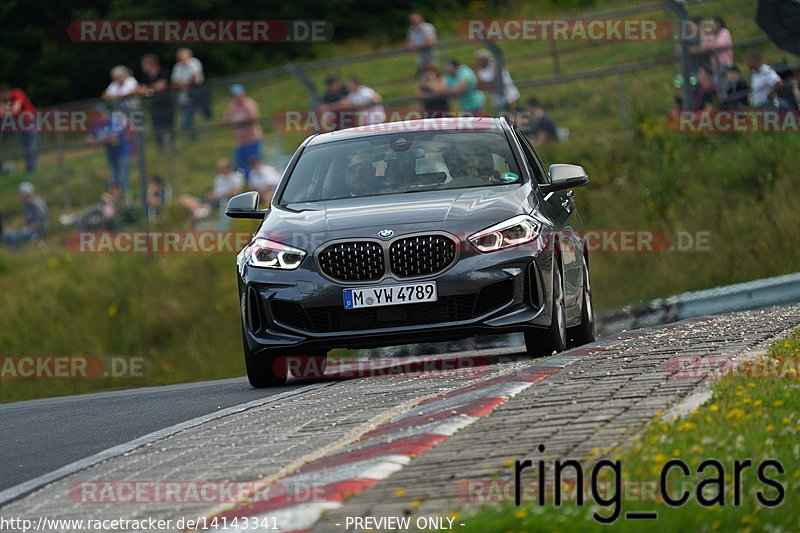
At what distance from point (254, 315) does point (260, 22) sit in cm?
3749

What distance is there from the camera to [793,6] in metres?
12.2

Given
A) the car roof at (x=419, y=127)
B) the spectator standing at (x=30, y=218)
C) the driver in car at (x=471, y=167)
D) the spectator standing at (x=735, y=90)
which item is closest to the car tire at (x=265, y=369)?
the driver in car at (x=471, y=167)

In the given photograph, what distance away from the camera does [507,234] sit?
10508 millimetres

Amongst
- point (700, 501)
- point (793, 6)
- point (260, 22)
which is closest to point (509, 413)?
point (700, 501)

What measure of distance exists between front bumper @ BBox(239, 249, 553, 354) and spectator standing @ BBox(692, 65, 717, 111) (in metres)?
10.5

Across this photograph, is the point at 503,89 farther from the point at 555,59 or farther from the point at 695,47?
the point at 695,47

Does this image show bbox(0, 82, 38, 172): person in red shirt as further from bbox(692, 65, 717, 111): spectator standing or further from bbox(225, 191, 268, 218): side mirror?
bbox(225, 191, 268, 218): side mirror

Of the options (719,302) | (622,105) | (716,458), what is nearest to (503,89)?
(622,105)

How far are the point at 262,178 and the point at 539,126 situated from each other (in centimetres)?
396

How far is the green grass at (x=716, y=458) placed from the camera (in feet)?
16.0

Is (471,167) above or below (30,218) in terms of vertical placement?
above

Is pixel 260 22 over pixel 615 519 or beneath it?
over

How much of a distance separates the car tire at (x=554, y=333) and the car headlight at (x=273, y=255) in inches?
63.9

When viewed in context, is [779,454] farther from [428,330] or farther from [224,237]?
[224,237]
